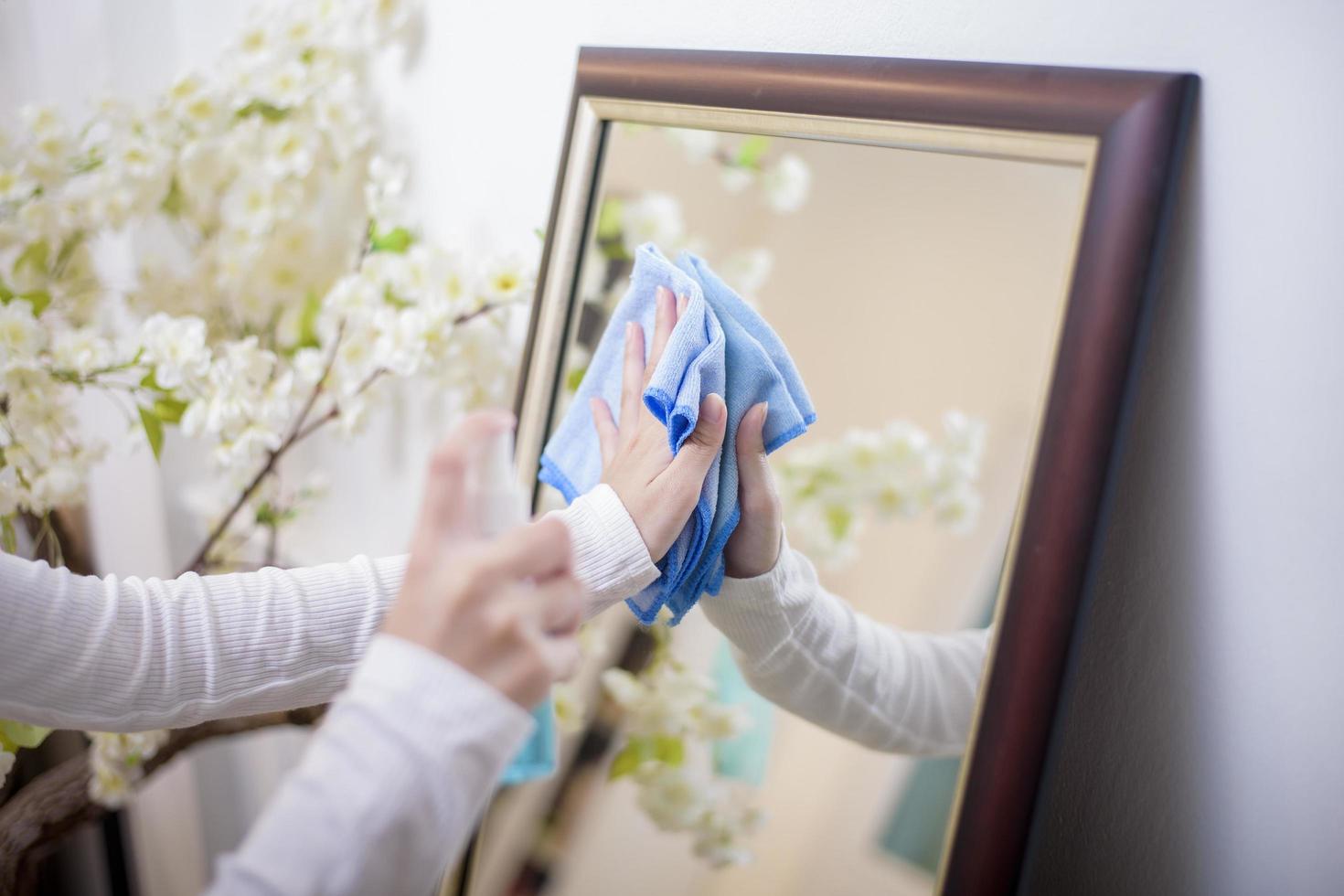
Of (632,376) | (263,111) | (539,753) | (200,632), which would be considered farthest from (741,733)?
(263,111)

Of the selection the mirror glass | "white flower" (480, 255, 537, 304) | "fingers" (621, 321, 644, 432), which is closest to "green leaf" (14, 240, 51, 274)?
"white flower" (480, 255, 537, 304)

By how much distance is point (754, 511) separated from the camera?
2.09 feet

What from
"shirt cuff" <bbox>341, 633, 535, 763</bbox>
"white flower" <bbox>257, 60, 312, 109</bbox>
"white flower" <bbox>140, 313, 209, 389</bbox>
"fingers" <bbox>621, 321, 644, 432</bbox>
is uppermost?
"white flower" <bbox>257, 60, 312, 109</bbox>

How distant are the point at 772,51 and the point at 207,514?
3.29ft

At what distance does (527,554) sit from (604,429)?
263 millimetres

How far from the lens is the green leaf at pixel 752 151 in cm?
71

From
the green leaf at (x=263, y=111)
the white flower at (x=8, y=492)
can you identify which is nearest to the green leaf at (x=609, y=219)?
the green leaf at (x=263, y=111)

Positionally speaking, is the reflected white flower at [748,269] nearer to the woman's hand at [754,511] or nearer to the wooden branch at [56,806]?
the woman's hand at [754,511]

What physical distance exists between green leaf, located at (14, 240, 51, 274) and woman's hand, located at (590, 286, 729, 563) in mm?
707

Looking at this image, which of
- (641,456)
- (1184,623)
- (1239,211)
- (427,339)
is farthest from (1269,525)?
(427,339)

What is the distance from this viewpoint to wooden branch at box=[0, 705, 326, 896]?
93cm

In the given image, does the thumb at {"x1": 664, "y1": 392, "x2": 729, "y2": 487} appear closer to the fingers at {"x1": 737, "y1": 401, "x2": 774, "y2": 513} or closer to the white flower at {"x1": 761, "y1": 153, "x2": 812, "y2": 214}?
the fingers at {"x1": 737, "y1": 401, "x2": 774, "y2": 513}

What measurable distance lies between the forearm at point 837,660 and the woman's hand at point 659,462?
3.4 inches

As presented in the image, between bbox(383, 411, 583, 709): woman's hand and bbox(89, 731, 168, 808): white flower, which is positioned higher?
bbox(383, 411, 583, 709): woman's hand
